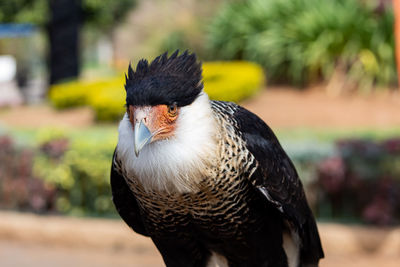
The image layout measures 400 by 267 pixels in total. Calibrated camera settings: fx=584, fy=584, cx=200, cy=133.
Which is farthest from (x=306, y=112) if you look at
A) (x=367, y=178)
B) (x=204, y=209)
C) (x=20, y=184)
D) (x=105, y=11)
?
(x=105, y=11)

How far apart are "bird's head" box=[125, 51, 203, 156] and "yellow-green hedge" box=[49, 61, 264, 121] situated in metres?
5.70

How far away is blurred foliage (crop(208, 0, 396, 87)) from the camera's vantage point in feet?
30.9

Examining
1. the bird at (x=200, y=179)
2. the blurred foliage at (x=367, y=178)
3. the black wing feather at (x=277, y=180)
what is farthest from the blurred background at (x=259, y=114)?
the bird at (x=200, y=179)

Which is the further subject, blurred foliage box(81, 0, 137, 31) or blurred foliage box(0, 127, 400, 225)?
blurred foliage box(81, 0, 137, 31)

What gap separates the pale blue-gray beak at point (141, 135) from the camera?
1.92 m

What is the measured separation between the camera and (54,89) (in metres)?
10.8

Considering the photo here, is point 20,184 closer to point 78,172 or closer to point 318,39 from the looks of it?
point 78,172

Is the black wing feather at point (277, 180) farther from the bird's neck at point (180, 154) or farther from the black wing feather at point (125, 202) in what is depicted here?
the black wing feather at point (125, 202)

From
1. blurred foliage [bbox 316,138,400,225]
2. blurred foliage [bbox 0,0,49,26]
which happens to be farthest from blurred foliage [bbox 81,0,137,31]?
blurred foliage [bbox 316,138,400,225]

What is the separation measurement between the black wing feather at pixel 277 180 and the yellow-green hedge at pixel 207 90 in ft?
17.4

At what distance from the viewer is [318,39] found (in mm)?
9570

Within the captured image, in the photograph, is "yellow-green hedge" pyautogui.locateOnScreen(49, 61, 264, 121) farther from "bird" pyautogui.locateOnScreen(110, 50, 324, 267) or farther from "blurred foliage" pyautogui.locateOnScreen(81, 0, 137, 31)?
"blurred foliage" pyautogui.locateOnScreen(81, 0, 137, 31)

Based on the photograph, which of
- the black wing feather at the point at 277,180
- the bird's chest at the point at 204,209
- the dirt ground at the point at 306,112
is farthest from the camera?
the dirt ground at the point at 306,112

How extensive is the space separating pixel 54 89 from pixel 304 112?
15.8 ft
